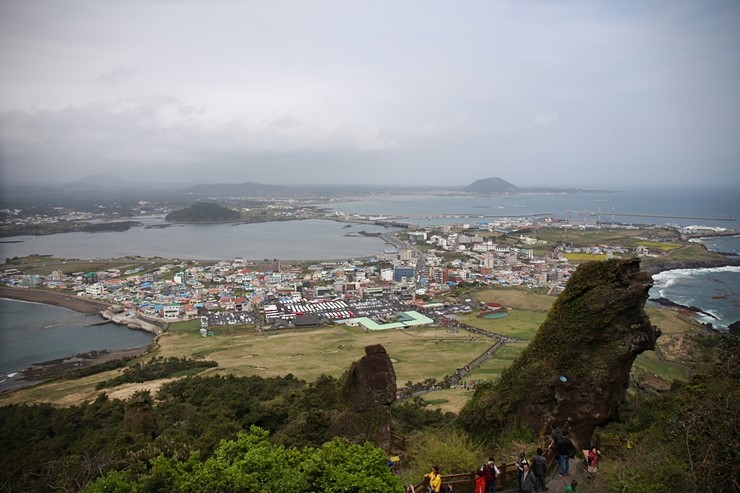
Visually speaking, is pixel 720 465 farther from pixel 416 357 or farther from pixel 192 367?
pixel 192 367

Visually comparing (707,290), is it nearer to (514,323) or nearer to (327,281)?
(514,323)

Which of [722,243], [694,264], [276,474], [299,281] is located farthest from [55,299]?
[722,243]

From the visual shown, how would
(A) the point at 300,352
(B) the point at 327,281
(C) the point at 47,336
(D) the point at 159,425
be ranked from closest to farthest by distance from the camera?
1. (D) the point at 159,425
2. (A) the point at 300,352
3. (C) the point at 47,336
4. (B) the point at 327,281

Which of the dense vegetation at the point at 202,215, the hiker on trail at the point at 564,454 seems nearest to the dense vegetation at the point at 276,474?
the hiker on trail at the point at 564,454

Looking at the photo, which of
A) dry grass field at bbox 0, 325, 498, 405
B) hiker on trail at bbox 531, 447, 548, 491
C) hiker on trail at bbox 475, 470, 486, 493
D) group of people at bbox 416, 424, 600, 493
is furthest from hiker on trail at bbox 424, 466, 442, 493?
dry grass field at bbox 0, 325, 498, 405

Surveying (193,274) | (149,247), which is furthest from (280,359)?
(149,247)

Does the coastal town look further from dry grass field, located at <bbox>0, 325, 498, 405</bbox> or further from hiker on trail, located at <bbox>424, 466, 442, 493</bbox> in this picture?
hiker on trail, located at <bbox>424, 466, 442, 493</bbox>

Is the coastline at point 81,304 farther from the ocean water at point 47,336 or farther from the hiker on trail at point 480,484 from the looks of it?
the hiker on trail at point 480,484
